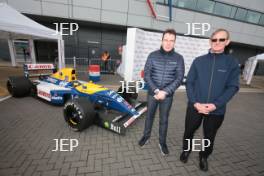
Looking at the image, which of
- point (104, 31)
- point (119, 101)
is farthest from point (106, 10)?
point (119, 101)

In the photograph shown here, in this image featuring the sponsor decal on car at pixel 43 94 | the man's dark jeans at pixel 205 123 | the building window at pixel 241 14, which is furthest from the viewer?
the building window at pixel 241 14

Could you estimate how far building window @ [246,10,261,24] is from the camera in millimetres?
16353

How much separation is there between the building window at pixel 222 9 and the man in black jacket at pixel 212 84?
16522 mm

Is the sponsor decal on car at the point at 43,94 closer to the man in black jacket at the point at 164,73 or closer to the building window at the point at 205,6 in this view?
the man in black jacket at the point at 164,73

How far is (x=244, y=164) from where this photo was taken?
2.65 meters

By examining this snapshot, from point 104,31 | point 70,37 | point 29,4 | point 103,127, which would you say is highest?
point 29,4

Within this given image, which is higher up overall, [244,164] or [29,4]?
[29,4]

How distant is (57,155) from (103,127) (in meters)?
1.02

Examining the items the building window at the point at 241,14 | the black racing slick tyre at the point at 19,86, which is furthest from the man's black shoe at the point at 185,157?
the building window at the point at 241,14

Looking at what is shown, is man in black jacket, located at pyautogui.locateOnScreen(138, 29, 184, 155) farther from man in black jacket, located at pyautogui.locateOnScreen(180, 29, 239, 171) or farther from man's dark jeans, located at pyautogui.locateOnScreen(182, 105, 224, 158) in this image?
man's dark jeans, located at pyautogui.locateOnScreen(182, 105, 224, 158)

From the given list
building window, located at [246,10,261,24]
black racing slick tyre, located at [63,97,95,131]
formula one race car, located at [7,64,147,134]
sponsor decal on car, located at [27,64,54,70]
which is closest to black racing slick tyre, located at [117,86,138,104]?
formula one race car, located at [7,64,147,134]

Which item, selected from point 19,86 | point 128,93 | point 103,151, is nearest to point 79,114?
point 103,151

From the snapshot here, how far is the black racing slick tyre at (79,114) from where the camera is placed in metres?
2.94

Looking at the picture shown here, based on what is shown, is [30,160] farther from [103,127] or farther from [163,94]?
[163,94]
